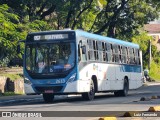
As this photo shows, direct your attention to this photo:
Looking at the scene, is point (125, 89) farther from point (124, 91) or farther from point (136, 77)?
point (136, 77)

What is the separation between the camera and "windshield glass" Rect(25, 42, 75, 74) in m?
23.8

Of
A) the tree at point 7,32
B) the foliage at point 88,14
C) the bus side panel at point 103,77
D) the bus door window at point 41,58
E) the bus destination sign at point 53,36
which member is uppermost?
the foliage at point 88,14

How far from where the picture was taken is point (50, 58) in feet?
78.7

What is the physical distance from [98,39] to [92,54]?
4.65 ft

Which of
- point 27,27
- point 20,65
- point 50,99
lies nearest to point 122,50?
point 50,99

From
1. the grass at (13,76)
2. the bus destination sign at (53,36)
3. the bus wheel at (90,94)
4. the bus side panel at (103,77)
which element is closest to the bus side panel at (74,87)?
the bus wheel at (90,94)

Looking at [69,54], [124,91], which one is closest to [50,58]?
[69,54]

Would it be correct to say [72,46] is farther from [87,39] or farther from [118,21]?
[118,21]

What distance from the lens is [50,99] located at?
2611cm

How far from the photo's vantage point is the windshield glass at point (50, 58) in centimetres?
2377

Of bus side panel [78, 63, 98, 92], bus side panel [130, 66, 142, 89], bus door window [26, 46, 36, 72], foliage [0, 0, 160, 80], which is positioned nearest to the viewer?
bus side panel [78, 63, 98, 92]

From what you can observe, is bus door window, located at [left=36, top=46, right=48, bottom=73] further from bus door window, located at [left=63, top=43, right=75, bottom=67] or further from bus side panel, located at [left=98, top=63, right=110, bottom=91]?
bus side panel, located at [left=98, top=63, right=110, bottom=91]

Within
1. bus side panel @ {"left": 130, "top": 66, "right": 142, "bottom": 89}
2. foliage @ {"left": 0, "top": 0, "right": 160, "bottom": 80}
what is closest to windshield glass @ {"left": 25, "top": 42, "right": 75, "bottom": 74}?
bus side panel @ {"left": 130, "top": 66, "right": 142, "bottom": 89}

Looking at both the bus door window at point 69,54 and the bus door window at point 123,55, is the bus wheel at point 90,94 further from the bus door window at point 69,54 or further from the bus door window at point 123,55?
the bus door window at point 123,55
